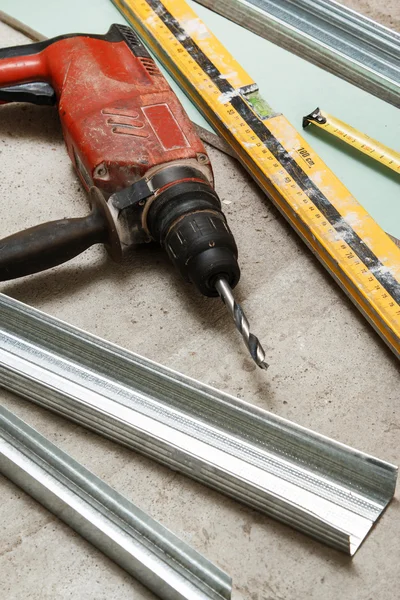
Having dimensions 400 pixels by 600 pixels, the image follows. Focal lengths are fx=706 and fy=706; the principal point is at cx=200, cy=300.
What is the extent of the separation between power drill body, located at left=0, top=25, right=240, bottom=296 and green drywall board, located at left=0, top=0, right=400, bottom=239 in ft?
0.95

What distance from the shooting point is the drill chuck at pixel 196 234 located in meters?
1.30

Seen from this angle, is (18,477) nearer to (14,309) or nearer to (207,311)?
(14,309)

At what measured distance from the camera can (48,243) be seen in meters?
Answer: 1.38

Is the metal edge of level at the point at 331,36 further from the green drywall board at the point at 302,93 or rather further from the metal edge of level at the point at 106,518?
the metal edge of level at the point at 106,518

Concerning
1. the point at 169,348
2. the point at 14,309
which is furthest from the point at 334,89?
the point at 14,309

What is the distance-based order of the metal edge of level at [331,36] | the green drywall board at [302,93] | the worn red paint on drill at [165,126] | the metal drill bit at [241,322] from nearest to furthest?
the metal drill bit at [241,322]
the worn red paint on drill at [165,126]
the green drywall board at [302,93]
the metal edge of level at [331,36]

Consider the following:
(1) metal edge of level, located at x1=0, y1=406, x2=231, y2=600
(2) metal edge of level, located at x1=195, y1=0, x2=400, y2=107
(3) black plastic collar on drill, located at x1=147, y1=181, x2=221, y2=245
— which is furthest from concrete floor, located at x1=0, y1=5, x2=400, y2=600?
(2) metal edge of level, located at x1=195, y1=0, x2=400, y2=107

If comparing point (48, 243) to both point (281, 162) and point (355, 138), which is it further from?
point (355, 138)

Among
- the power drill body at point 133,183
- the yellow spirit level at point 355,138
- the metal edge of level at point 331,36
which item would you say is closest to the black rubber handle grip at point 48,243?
the power drill body at point 133,183

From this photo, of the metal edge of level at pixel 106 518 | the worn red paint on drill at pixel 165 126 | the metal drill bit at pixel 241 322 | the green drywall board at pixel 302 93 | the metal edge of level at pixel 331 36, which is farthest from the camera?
the metal edge of level at pixel 331 36

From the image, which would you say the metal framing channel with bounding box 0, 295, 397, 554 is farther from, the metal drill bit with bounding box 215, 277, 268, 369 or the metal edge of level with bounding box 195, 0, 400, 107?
the metal edge of level with bounding box 195, 0, 400, 107

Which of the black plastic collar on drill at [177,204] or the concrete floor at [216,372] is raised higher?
the black plastic collar on drill at [177,204]

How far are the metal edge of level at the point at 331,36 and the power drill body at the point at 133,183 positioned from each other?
0.55 meters

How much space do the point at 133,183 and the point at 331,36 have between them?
0.86 meters
